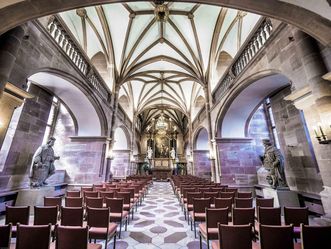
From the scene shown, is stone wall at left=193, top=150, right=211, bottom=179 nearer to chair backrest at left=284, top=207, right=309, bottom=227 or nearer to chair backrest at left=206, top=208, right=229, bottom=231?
chair backrest at left=284, top=207, right=309, bottom=227

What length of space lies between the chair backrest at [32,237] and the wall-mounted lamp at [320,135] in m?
4.76

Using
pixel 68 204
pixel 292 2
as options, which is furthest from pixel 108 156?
pixel 292 2

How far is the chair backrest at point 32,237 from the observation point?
1838 mm

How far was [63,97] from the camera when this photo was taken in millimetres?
7668

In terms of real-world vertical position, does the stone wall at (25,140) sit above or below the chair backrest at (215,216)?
above

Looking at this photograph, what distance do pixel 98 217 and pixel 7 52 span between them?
376 cm

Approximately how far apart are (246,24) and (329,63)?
19.5 ft

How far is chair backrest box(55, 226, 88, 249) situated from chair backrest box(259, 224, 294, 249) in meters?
2.15

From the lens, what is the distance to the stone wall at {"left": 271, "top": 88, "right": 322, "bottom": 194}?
5.37 m

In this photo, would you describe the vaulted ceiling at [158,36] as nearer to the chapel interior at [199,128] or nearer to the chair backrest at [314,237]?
the chapel interior at [199,128]

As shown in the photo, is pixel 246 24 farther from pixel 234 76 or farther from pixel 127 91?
pixel 127 91

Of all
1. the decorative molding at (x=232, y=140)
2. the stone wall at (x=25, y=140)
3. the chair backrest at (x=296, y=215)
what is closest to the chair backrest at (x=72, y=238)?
the chair backrest at (x=296, y=215)

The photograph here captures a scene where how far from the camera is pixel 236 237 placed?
6.33 feet

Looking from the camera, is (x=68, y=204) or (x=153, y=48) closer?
(x=68, y=204)
